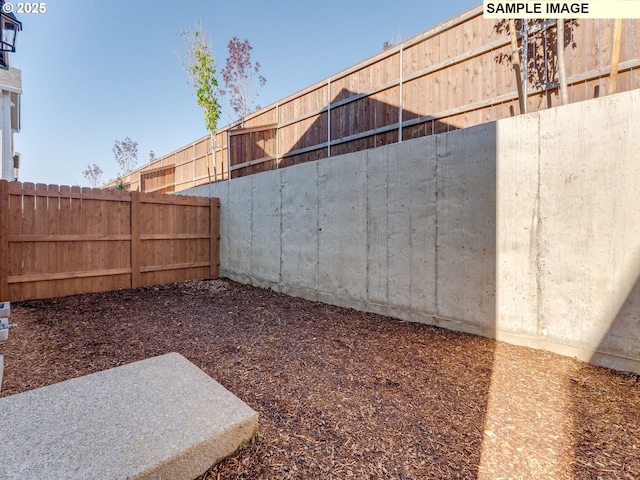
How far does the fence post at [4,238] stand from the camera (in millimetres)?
4539

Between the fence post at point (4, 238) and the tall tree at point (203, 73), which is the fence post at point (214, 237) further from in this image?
the tall tree at point (203, 73)

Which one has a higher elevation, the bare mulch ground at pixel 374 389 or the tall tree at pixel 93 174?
the tall tree at pixel 93 174

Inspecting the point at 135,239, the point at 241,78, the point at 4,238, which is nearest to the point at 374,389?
the point at 135,239

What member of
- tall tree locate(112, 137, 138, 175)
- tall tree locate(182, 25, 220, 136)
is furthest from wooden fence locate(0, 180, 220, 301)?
tall tree locate(112, 137, 138, 175)

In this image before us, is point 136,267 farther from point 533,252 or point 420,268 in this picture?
point 533,252

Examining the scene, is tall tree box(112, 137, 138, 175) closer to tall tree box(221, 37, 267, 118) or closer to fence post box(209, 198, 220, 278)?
tall tree box(221, 37, 267, 118)

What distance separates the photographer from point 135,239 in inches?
228

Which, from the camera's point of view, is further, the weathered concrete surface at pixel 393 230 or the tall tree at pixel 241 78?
the tall tree at pixel 241 78

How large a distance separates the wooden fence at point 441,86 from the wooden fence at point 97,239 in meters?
2.10

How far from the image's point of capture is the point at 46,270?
4961 millimetres

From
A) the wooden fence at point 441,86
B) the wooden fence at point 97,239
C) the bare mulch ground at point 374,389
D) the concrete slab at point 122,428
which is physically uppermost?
the wooden fence at point 441,86

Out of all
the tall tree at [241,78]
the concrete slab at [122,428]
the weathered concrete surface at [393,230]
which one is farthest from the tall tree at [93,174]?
the concrete slab at [122,428]

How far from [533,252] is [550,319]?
1.97ft

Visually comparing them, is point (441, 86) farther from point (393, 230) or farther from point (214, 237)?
point (214, 237)
